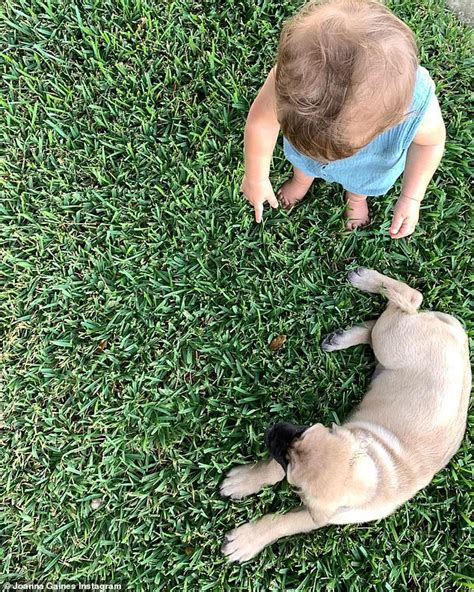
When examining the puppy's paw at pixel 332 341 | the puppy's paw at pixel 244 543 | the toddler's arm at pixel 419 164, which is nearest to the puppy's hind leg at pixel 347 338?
the puppy's paw at pixel 332 341

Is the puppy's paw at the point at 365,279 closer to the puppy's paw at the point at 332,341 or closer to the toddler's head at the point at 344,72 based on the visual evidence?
the puppy's paw at the point at 332,341

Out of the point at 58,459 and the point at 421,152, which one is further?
the point at 58,459

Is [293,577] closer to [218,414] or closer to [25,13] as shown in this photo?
[218,414]

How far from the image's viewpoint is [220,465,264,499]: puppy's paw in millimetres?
2850

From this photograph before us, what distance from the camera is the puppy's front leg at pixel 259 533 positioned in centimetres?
271

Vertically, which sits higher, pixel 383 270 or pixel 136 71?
pixel 136 71

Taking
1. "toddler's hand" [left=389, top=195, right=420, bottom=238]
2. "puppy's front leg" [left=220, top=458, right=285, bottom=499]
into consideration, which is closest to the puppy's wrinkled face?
"puppy's front leg" [left=220, top=458, right=285, bottom=499]

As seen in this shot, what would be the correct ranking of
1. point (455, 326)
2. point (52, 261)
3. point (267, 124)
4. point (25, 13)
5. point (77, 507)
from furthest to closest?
1. point (25, 13)
2. point (52, 261)
3. point (77, 507)
4. point (455, 326)
5. point (267, 124)

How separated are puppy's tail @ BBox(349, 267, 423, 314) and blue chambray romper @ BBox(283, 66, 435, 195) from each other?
1.69 feet

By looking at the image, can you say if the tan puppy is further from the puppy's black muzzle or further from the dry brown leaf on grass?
the dry brown leaf on grass

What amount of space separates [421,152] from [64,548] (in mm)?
2814

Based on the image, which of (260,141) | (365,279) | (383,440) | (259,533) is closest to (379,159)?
(260,141)

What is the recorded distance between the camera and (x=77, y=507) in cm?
292

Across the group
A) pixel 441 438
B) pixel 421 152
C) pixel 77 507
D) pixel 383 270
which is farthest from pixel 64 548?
pixel 421 152
